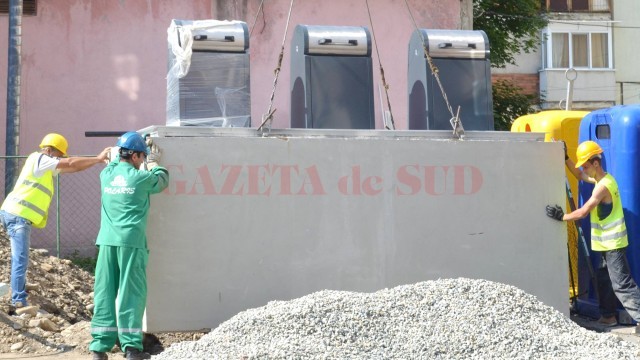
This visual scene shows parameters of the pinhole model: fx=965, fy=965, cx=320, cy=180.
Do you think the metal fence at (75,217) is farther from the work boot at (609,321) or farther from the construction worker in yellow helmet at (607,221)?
the work boot at (609,321)

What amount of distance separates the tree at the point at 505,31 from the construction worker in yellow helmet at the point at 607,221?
34.5ft

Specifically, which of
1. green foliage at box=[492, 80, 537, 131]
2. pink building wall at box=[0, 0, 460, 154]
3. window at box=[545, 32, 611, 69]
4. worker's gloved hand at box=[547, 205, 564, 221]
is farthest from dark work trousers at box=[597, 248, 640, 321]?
window at box=[545, 32, 611, 69]

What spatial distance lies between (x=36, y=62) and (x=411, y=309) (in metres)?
9.73

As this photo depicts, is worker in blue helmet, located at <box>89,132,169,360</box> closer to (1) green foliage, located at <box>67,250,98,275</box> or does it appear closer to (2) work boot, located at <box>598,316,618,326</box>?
(2) work boot, located at <box>598,316,618,326</box>

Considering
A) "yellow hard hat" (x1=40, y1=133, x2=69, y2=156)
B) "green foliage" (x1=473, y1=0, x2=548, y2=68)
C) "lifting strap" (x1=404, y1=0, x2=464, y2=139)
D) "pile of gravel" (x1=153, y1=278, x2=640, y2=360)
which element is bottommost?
"pile of gravel" (x1=153, y1=278, x2=640, y2=360)

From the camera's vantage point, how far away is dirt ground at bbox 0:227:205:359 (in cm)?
823

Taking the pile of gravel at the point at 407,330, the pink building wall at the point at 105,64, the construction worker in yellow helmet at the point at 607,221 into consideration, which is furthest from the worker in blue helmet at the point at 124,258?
the pink building wall at the point at 105,64

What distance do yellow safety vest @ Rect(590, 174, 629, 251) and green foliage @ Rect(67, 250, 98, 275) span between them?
7077mm

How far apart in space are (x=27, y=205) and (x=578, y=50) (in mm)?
27514

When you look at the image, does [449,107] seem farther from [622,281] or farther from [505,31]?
[505,31]

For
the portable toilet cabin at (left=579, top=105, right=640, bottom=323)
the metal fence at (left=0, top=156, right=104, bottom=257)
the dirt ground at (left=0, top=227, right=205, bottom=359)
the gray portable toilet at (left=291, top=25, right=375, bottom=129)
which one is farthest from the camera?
the metal fence at (left=0, top=156, right=104, bottom=257)

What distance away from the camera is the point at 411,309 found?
23.4ft

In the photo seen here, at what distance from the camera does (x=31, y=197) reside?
910 cm

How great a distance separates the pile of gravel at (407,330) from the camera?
6594 millimetres
